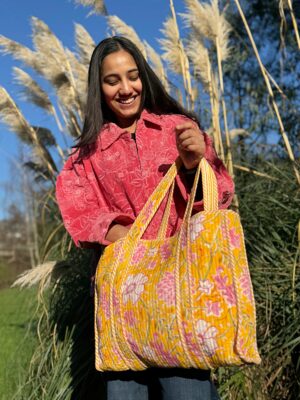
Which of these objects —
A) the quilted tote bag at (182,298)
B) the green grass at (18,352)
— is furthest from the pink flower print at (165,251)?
the green grass at (18,352)

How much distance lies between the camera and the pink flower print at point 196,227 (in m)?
1.50

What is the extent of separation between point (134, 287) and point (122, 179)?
45 centimetres

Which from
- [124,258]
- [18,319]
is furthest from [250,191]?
[18,319]

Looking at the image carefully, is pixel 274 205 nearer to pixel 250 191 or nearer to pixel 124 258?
pixel 250 191

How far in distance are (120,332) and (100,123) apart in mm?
793

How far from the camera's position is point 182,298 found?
147 centimetres

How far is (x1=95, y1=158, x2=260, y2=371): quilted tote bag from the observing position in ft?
4.68

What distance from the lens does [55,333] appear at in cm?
284

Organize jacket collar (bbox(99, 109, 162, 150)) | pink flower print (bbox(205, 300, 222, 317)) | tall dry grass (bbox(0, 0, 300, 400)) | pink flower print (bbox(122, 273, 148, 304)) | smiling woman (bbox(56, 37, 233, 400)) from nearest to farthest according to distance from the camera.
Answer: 1. pink flower print (bbox(205, 300, 222, 317))
2. pink flower print (bbox(122, 273, 148, 304))
3. smiling woman (bbox(56, 37, 233, 400))
4. jacket collar (bbox(99, 109, 162, 150))
5. tall dry grass (bbox(0, 0, 300, 400))

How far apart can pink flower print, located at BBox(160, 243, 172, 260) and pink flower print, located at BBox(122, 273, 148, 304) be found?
78 mm

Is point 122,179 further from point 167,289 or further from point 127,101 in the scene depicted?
point 167,289

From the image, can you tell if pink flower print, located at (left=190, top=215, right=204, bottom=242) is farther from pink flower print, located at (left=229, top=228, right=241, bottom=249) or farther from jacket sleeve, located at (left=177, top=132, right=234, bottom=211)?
jacket sleeve, located at (left=177, top=132, right=234, bottom=211)

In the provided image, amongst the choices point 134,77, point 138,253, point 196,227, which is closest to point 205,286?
point 196,227

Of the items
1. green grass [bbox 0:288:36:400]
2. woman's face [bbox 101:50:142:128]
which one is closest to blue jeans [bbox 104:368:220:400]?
woman's face [bbox 101:50:142:128]
